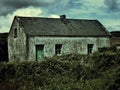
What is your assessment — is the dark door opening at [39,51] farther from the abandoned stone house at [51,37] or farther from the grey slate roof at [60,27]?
the grey slate roof at [60,27]

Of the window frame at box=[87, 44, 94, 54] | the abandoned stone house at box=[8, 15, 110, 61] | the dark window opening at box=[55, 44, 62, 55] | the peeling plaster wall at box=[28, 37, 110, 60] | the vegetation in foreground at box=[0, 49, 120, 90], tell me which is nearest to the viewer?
the vegetation in foreground at box=[0, 49, 120, 90]

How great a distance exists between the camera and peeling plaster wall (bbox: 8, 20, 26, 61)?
1419 inches

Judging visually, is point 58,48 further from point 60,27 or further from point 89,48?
point 89,48

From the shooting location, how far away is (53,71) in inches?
745

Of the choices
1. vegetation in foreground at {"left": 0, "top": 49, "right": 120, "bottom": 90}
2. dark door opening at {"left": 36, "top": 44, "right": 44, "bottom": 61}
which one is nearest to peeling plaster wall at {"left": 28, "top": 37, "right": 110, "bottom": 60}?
dark door opening at {"left": 36, "top": 44, "right": 44, "bottom": 61}

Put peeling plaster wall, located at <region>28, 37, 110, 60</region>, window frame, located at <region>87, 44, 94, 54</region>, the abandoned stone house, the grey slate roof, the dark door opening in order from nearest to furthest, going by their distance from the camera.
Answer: peeling plaster wall, located at <region>28, 37, 110, 60</region>
the abandoned stone house
the dark door opening
the grey slate roof
window frame, located at <region>87, 44, 94, 54</region>

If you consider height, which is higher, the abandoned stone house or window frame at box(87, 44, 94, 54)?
the abandoned stone house

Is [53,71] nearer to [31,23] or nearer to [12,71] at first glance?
[12,71]

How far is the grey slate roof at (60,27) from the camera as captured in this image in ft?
119

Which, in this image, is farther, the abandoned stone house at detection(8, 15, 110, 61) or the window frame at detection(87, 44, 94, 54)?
the window frame at detection(87, 44, 94, 54)

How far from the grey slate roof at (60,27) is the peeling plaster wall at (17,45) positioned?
3.35 ft

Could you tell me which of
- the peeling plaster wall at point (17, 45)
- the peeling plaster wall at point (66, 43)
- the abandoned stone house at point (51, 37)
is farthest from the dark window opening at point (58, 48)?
the peeling plaster wall at point (17, 45)

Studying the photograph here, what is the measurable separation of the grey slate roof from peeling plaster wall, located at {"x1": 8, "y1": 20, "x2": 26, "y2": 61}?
1.02 metres

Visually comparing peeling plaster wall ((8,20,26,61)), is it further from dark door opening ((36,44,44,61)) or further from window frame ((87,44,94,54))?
window frame ((87,44,94,54))
